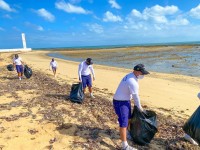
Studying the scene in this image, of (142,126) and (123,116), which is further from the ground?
(123,116)

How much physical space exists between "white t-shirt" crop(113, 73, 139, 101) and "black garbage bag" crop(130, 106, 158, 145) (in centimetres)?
38

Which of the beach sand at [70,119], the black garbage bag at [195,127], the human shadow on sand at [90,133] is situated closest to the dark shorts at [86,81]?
the beach sand at [70,119]

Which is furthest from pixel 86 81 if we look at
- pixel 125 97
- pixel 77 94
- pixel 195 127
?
pixel 195 127

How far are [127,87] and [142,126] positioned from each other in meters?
0.86

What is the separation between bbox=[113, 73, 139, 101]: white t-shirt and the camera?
410 cm

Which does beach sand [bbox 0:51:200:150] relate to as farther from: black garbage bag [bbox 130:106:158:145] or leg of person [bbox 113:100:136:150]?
leg of person [bbox 113:100:136:150]

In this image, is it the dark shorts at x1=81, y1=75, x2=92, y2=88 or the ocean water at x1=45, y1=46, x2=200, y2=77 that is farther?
the ocean water at x1=45, y1=46, x2=200, y2=77

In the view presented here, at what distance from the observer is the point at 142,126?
14.5ft

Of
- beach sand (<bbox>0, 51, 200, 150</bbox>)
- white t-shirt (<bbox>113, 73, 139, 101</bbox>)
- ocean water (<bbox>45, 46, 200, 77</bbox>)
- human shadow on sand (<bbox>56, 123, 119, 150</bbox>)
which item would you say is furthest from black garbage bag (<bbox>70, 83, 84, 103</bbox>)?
ocean water (<bbox>45, 46, 200, 77</bbox>)

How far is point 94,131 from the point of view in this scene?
17.5 feet

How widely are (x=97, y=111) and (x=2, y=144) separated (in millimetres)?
2910

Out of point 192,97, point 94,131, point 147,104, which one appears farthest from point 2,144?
point 192,97

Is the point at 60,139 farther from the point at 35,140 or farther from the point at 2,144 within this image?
the point at 2,144

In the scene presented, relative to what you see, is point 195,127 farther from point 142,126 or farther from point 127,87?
point 127,87
